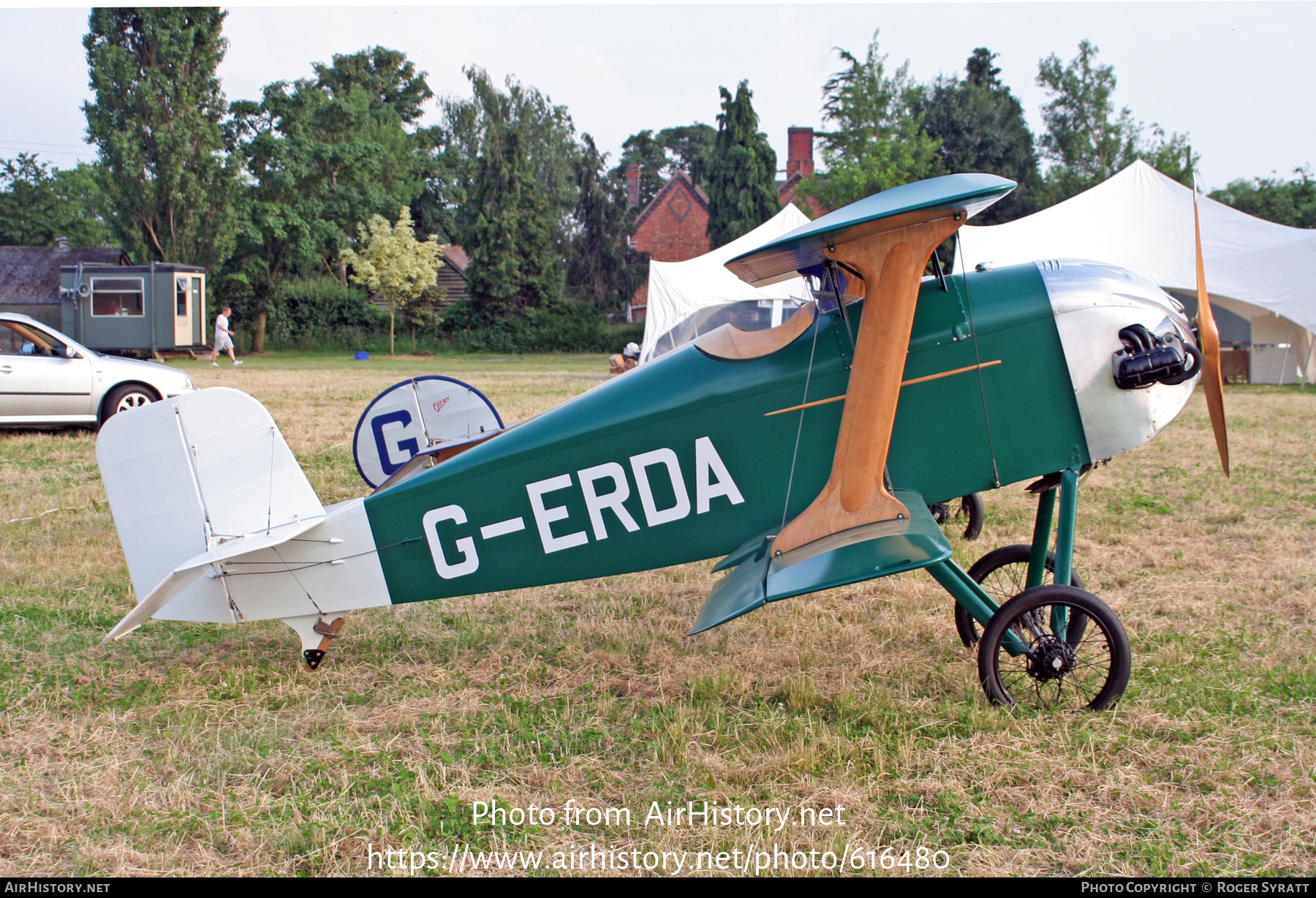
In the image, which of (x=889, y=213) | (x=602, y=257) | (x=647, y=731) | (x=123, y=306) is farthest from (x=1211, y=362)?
(x=602, y=257)

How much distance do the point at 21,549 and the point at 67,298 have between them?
28.0 m

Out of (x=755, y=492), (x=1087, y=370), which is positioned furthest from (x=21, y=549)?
(x=1087, y=370)

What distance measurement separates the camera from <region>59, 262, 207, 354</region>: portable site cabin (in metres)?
29.9

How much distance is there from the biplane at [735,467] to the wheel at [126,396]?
9494mm

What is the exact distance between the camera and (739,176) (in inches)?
1784

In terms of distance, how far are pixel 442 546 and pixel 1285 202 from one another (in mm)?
54070

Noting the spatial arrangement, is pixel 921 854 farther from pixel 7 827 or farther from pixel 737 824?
pixel 7 827

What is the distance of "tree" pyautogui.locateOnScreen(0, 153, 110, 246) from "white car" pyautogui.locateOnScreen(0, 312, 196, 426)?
51.5 metres

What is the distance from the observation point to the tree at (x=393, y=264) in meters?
41.4

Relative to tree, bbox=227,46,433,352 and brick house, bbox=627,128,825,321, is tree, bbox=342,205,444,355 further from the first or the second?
brick house, bbox=627,128,825,321

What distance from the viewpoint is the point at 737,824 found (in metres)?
3.12

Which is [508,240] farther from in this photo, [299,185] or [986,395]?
[986,395]

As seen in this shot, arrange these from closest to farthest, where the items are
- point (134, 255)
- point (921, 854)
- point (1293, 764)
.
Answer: point (921, 854), point (1293, 764), point (134, 255)

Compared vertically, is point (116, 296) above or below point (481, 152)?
below
